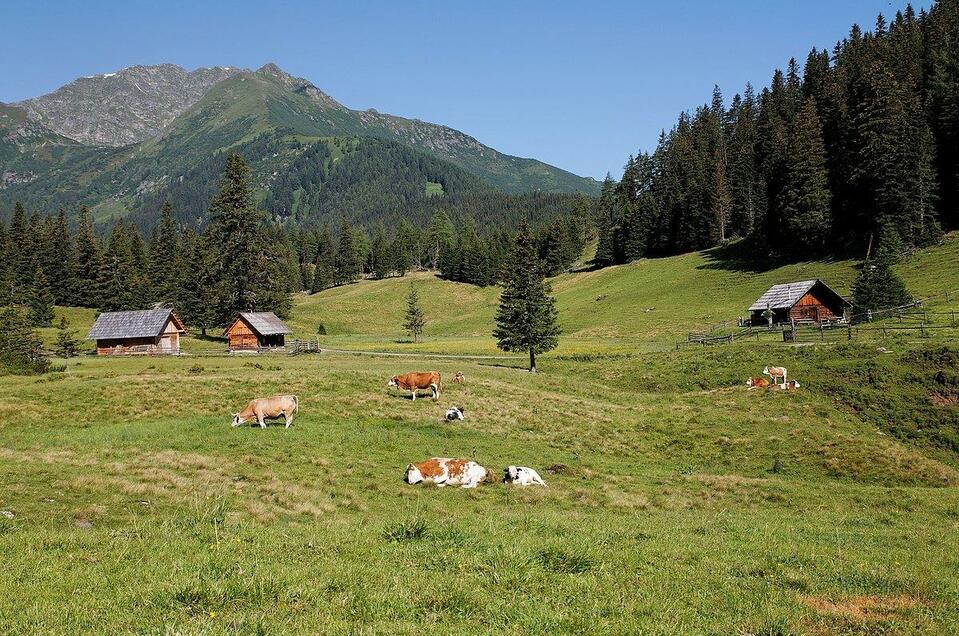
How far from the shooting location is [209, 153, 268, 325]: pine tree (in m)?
72.7

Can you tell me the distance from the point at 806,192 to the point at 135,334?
91.7m

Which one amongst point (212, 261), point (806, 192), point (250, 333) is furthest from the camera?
point (806, 192)

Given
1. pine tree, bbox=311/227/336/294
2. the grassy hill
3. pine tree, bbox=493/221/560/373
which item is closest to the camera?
pine tree, bbox=493/221/560/373

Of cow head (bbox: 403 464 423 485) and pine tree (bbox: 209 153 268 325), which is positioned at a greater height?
pine tree (bbox: 209 153 268 325)

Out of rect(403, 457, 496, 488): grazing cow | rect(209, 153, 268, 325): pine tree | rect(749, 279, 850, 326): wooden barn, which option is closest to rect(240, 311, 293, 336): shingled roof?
rect(209, 153, 268, 325): pine tree

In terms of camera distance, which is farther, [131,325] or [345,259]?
[345,259]

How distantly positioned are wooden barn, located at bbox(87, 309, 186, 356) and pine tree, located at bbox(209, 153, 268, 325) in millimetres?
10744

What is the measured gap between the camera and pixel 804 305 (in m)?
65.2

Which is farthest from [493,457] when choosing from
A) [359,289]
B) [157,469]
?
[359,289]

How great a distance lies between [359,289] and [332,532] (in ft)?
478

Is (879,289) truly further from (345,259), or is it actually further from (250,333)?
(345,259)

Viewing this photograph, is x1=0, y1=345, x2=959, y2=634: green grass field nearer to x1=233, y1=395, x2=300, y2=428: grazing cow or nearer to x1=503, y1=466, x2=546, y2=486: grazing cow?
x1=503, y1=466, x2=546, y2=486: grazing cow

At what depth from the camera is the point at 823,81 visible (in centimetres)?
10269

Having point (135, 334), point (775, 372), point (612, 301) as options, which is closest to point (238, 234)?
point (135, 334)
